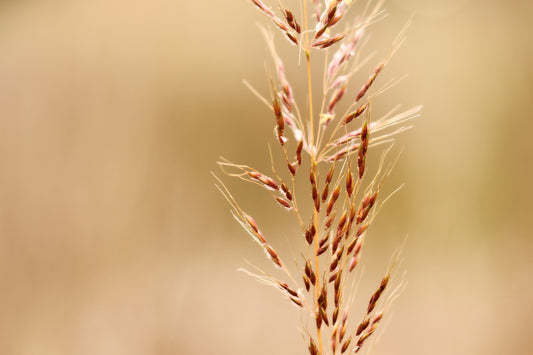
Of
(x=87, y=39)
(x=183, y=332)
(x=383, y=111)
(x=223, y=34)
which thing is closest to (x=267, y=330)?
(x=183, y=332)

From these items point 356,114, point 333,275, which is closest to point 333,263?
point 333,275

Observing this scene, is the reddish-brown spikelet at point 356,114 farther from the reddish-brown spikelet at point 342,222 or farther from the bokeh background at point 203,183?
the bokeh background at point 203,183

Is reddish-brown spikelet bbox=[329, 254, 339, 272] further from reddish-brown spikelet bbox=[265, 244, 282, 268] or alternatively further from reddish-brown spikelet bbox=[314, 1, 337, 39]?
reddish-brown spikelet bbox=[314, 1, 337, 39]

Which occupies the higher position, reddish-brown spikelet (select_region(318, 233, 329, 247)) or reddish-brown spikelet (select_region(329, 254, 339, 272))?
reddish-brown spikelet (select_region(318, 233, 329, 247))

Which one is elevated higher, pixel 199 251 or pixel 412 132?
pixel 412 132

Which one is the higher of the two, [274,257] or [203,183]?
[274,257]

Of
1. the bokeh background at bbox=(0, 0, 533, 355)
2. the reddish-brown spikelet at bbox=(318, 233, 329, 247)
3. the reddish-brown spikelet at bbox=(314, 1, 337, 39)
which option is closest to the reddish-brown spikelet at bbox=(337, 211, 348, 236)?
the reddish-brown spikelet at bbox=(318, 233, 329, 247)

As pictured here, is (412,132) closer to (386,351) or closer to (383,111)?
(383,111)

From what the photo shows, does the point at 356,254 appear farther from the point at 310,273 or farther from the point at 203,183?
the point at 203,183

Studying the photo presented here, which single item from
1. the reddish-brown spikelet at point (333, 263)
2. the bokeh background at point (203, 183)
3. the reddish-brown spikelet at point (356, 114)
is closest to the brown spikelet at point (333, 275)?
the reddish-brown spikelet at point (333, 263)
